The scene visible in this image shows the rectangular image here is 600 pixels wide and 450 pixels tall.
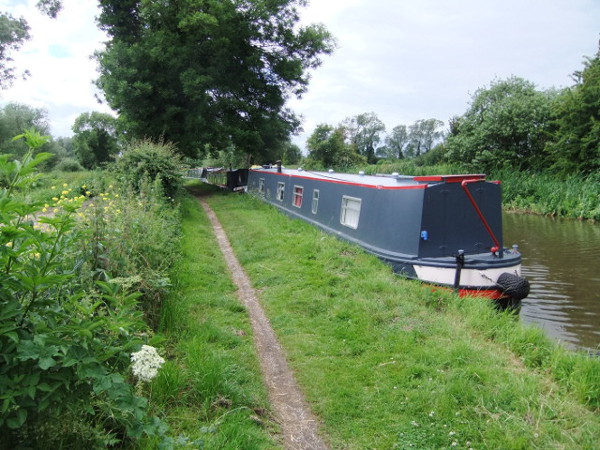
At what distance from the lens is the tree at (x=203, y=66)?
18.4 meters

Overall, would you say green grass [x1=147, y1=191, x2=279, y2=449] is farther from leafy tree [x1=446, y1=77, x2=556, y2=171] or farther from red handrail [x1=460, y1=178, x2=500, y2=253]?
leafy tree [x1=446, y1=77, x2=556, y2=171]

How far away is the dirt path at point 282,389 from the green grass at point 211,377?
0.12 meters

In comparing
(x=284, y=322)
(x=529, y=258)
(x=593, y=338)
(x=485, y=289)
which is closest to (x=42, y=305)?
(x=284, y=322)

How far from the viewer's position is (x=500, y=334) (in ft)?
16.9

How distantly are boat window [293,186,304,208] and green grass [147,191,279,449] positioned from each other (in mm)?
6931

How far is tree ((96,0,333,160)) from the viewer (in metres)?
18.4

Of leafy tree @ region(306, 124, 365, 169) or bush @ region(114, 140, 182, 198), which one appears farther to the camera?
leafy tree @ region(306, 124, 365, 169)

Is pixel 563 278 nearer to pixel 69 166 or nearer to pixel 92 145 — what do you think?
pixel 69 166

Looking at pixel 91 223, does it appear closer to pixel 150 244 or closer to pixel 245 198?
pixel 150 244

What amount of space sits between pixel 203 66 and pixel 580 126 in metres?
20.7

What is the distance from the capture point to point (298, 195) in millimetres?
13094

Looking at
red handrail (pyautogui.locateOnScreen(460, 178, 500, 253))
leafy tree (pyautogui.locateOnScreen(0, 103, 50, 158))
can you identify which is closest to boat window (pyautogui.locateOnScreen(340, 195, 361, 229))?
red handrail (pyautogui.locateOnScreen(460, 178, 500, 253))

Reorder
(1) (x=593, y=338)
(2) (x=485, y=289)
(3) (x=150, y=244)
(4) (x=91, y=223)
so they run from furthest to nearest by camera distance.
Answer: (2) (x=485, y=289), (1) (x=593, y=338), (3) (x=150, y=244), (4) (x=91, y=223)

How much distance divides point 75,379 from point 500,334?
15.8 ft
